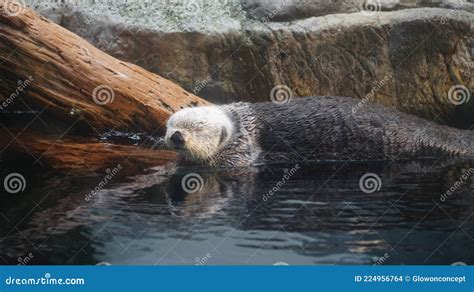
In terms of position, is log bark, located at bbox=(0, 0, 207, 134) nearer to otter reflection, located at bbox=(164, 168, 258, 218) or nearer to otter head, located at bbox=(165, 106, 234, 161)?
otter head, located at bbox=(165, 106, 234, 161)

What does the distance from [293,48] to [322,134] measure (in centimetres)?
88

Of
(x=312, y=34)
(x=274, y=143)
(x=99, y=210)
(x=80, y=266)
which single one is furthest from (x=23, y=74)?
(x=312, y=34)

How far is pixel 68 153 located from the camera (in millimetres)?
3824

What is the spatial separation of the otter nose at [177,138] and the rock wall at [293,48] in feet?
2.30

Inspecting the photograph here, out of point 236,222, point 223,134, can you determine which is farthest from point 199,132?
point 236,222

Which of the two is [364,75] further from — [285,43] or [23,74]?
[23,74]

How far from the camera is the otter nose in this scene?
150 inches

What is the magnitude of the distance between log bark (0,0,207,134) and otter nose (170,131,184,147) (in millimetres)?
327

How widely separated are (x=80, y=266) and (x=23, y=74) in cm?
169

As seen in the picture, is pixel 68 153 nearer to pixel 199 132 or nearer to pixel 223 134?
pixel 199 132

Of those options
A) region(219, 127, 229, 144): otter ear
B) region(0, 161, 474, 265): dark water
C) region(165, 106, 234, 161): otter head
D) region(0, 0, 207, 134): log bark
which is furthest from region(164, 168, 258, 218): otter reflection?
region(0, 0, 207, 134): log bark

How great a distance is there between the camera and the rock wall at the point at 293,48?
438cm

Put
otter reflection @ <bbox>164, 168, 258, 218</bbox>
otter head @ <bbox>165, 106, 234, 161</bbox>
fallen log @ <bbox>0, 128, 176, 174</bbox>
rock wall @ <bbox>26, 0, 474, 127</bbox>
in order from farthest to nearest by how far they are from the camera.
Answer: rock wall @ <bbox>26, 0, 474, 127</bbox>, otter head @ <bbox>165, 106, 234, 161</bbox>, fallen log @ <bbox>0, 128, 176, 174</bbox>, otter reflection @ <bbox>164, 168, 258, 218</bbox>

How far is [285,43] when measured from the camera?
467 cm
